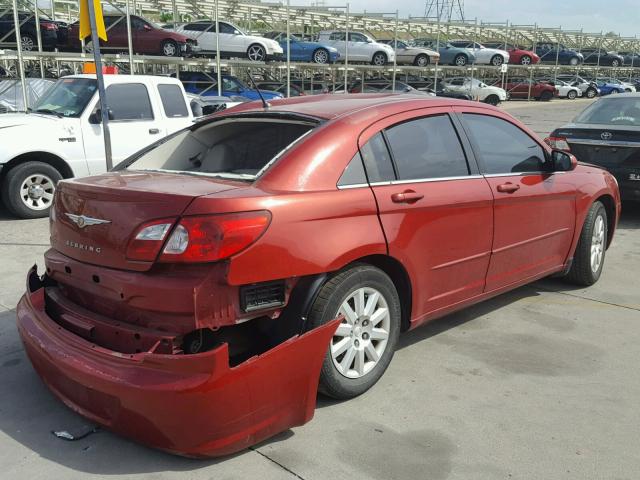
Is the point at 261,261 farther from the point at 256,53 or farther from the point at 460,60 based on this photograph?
the point at 460,60

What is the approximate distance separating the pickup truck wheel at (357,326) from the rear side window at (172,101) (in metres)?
6.41

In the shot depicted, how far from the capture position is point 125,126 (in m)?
8.62

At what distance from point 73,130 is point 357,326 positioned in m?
6.20

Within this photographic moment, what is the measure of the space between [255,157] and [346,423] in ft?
5.01

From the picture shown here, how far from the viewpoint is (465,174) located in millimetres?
4078

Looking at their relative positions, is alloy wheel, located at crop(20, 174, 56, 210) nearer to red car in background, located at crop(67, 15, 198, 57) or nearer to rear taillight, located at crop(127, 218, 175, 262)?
rear taillight, located at crop(127, 218, 175, 262)

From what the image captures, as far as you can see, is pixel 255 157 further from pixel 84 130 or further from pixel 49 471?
pixel 84 130

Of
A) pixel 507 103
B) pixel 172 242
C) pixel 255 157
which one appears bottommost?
pixel 507 103

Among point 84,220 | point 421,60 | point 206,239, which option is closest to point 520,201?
point 206,239

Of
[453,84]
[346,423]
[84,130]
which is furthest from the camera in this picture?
[453,84]

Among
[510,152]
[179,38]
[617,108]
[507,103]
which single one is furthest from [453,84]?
[510,152]

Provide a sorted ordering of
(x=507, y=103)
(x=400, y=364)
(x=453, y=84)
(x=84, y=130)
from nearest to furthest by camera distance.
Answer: (x=400, y=364) → (x=84, y=130) → (x=453, y=84) → (x=507, y=103)

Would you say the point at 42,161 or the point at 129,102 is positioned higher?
the point at 129,102

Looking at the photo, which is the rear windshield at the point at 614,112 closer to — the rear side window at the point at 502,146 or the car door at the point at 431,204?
the rear side window at the point at 502,146
